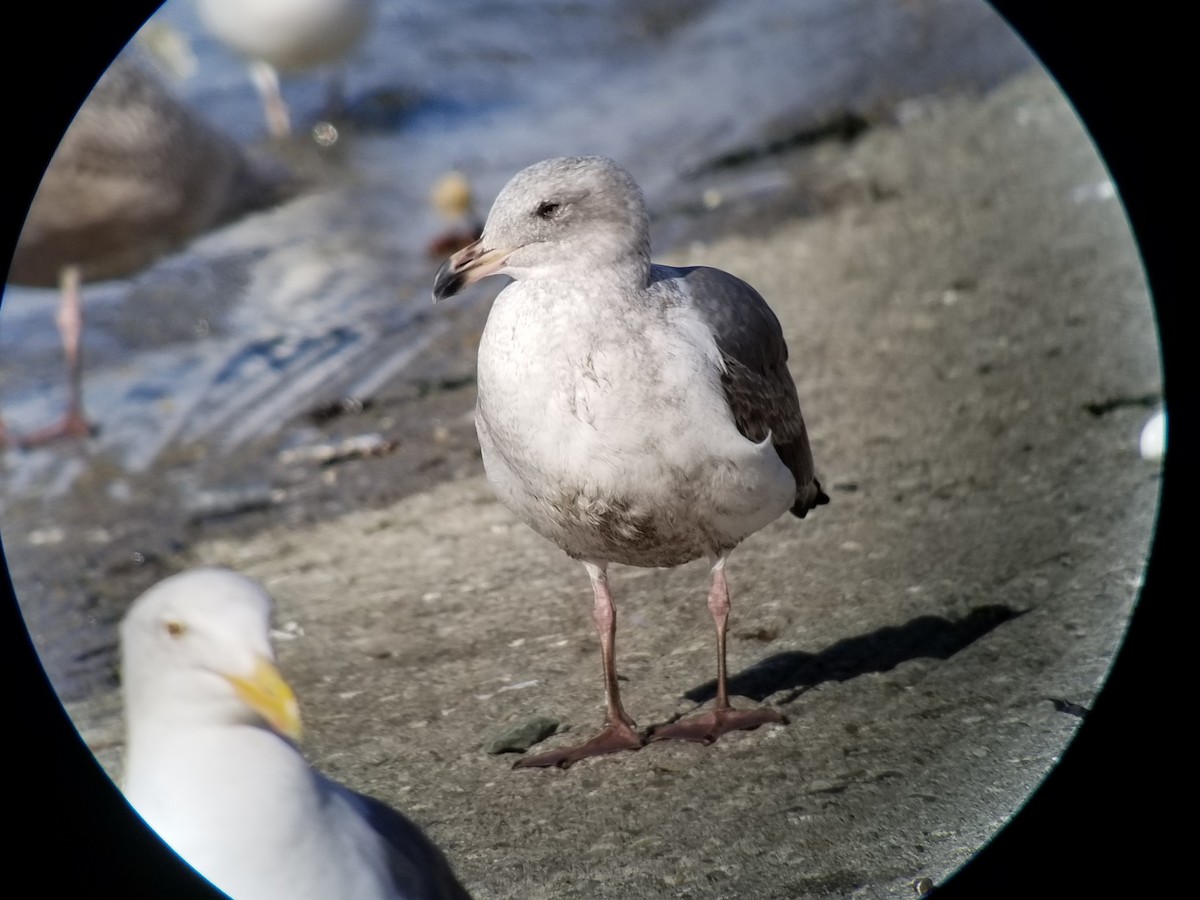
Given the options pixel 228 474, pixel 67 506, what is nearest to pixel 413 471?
pixel 228 474

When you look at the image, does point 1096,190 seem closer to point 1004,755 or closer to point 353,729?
point 1004,755

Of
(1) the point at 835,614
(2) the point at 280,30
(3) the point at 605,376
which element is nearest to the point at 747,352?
(3) the point at 605,376

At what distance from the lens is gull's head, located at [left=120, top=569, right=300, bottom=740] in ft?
7.32

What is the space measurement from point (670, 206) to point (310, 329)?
1.55 meters

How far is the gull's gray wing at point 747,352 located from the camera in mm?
2527

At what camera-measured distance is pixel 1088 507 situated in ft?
10.1

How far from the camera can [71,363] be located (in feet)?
18.2

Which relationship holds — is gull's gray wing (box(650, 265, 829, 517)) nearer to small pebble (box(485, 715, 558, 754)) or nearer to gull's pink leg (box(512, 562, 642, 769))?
gull's pink leg (box(512, 562, 642, 769))

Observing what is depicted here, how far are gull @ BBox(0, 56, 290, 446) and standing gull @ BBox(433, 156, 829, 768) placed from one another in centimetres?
318

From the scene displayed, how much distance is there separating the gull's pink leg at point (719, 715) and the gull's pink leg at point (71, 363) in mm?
3400

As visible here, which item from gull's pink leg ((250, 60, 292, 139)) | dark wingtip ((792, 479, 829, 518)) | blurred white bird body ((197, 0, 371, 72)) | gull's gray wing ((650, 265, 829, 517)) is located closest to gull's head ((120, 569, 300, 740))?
gull's gray wing ((650, 265, 829, 517))

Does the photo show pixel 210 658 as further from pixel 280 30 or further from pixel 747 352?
pixel 280 30

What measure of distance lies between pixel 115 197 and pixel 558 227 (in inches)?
148

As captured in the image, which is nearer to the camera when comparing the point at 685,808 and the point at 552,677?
the point at 685,808
